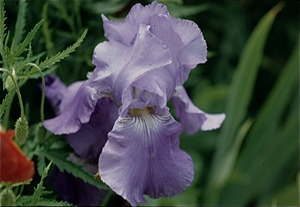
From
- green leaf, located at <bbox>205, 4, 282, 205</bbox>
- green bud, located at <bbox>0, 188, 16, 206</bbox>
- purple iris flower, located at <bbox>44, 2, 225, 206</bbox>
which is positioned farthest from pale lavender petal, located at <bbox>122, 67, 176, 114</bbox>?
green leaf, located at <bbox>205, 4, 282, 205</bbox>

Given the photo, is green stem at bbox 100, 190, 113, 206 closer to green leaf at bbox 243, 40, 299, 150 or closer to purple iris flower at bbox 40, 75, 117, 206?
purple iris flower at bbox 40, 75, 117, 206

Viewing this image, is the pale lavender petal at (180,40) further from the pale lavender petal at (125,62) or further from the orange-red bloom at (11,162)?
the orange-red bloom at (11,162)

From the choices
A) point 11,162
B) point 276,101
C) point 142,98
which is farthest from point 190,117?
point 276,101

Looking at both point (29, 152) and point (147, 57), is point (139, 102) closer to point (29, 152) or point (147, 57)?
point (147, 57)

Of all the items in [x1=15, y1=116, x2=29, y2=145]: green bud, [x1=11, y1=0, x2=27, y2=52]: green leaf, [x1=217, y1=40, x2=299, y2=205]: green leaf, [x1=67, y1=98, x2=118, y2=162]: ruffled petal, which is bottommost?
[x1=217, y1=40, x2=299, y2=205]: green leaf

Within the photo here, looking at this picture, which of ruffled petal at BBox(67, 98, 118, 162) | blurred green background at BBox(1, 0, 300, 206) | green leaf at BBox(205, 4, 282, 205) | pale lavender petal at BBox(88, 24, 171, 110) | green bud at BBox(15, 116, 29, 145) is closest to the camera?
green bud at BBox(15, 116, 29, 145)

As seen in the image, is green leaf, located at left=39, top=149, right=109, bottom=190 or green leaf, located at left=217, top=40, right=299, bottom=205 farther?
green leaf, located at left=217, top=40, right=299, bottom=205
